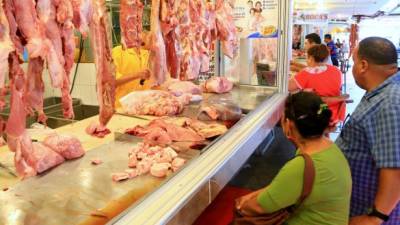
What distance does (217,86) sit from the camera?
3.92m

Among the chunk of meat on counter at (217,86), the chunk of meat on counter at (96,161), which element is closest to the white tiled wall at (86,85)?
the chunk of meat on counter at (217,86)

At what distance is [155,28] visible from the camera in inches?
84.1

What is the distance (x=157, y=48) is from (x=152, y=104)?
0.97 meters

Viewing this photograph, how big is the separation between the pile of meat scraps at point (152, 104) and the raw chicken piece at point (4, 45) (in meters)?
1.84

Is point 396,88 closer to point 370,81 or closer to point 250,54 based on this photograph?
point 370,81

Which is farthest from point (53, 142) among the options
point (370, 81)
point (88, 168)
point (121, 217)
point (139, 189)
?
point (370, 81)

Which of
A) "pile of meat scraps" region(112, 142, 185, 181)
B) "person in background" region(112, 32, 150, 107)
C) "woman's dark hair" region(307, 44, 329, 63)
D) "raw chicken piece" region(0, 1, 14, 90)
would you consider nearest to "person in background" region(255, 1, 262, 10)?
"woman's dark hair" region(307, 44, 329, 63)

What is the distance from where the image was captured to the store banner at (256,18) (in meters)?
3.99

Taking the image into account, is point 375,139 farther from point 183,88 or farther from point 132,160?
point 183,88

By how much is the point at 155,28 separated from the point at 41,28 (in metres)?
0.94

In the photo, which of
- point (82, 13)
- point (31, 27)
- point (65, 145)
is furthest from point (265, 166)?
point (31, 27)

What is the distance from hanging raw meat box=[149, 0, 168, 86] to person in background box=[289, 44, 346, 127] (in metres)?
2.24

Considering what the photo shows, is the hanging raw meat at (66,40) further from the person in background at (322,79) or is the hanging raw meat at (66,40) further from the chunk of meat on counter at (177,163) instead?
the person in background at (322,79)

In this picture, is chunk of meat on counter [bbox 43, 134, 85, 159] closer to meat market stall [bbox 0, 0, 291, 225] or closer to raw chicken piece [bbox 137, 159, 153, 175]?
meat market stall [bbox 0, 0, 291, 225]
